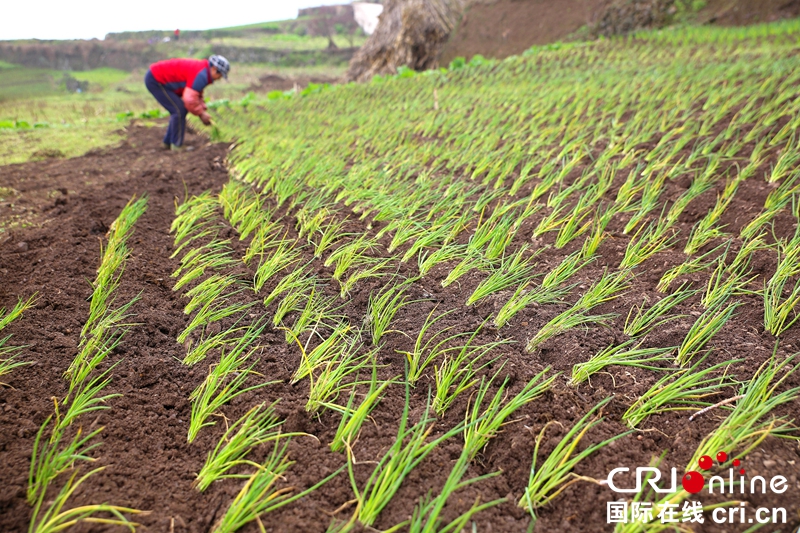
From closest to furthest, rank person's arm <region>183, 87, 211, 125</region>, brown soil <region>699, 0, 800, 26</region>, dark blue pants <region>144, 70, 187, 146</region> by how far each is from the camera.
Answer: person's arm <region>183, 87, 211, 125</region>
dark blue pants <region>144, 70, 187, 146</region>
brown soil <region>699, 0, 800, 26</region>

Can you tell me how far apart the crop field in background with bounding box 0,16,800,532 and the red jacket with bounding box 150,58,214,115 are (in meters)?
1.87

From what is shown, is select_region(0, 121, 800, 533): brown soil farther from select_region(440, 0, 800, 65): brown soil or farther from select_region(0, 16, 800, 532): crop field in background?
select_region(440, 0, 800, 65): brown soil

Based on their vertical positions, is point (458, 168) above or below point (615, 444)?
above

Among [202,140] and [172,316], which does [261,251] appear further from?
[202,140]

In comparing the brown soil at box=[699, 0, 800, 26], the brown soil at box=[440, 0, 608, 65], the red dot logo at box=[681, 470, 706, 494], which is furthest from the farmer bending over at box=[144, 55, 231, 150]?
the brown soil at box=[699, 0, 800, 26]

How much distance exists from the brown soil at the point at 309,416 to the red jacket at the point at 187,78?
3.25 meters

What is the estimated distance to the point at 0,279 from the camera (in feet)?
7.09

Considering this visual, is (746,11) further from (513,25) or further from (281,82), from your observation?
(281,82)

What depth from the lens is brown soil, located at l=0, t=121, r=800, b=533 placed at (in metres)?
1.17

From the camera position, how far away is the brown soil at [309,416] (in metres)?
1.17

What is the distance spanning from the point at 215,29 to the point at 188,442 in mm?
20239

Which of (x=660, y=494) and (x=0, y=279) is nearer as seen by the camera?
(x=660, y=494)

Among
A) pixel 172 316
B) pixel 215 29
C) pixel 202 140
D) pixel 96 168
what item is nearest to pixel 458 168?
pixel 172 316

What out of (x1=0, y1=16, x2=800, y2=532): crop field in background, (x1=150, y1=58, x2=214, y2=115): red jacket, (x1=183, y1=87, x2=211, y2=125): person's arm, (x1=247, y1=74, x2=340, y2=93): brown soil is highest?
(x1=247, y1=74, x2=340, y2=93): brown soil
